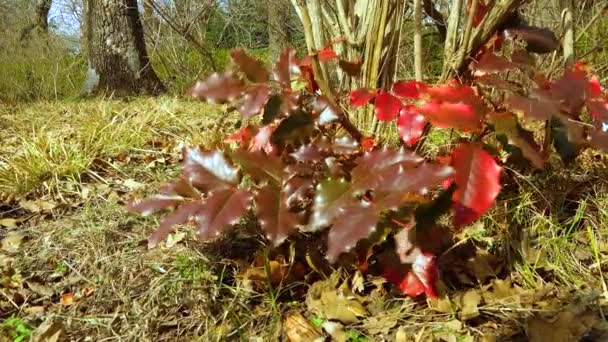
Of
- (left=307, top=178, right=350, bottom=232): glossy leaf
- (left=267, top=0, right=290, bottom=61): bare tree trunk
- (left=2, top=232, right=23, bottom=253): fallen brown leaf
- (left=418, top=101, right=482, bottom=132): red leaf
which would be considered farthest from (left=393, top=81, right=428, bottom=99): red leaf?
(left=267, top=0, right=290, bottom=61): bare tree trunk

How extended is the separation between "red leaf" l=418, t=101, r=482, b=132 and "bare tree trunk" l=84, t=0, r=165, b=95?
4.78 meters

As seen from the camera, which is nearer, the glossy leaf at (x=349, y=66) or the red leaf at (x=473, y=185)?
the red leaf at (x=473, y=185)

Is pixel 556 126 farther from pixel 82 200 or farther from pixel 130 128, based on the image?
pixel 130 128

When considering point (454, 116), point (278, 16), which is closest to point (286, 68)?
point (454, 116)

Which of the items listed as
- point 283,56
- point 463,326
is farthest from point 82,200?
point 463,326

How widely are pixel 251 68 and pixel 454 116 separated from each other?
48 centimetres

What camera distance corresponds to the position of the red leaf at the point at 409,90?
1292 mm

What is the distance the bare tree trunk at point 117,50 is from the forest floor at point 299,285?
153 inches

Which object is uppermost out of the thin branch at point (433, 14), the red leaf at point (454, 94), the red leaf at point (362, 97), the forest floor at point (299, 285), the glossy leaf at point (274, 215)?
the thin branch at point (433, 14)

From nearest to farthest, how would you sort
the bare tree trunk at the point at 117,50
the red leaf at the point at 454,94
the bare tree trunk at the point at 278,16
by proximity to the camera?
the red leaf at the point at 454,94, the bare tree trunk at the point at 117,50, the bare tree trunk at the point at 278,16

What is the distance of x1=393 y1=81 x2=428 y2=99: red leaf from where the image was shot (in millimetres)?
1292

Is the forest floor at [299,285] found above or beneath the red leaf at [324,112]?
beneath

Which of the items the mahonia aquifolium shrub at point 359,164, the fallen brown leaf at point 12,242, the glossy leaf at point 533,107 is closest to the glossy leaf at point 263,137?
the mahonia aquifolium shrub at point 359,164

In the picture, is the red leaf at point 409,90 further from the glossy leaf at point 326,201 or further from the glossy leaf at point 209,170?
the glossy leaf at point 209,170
